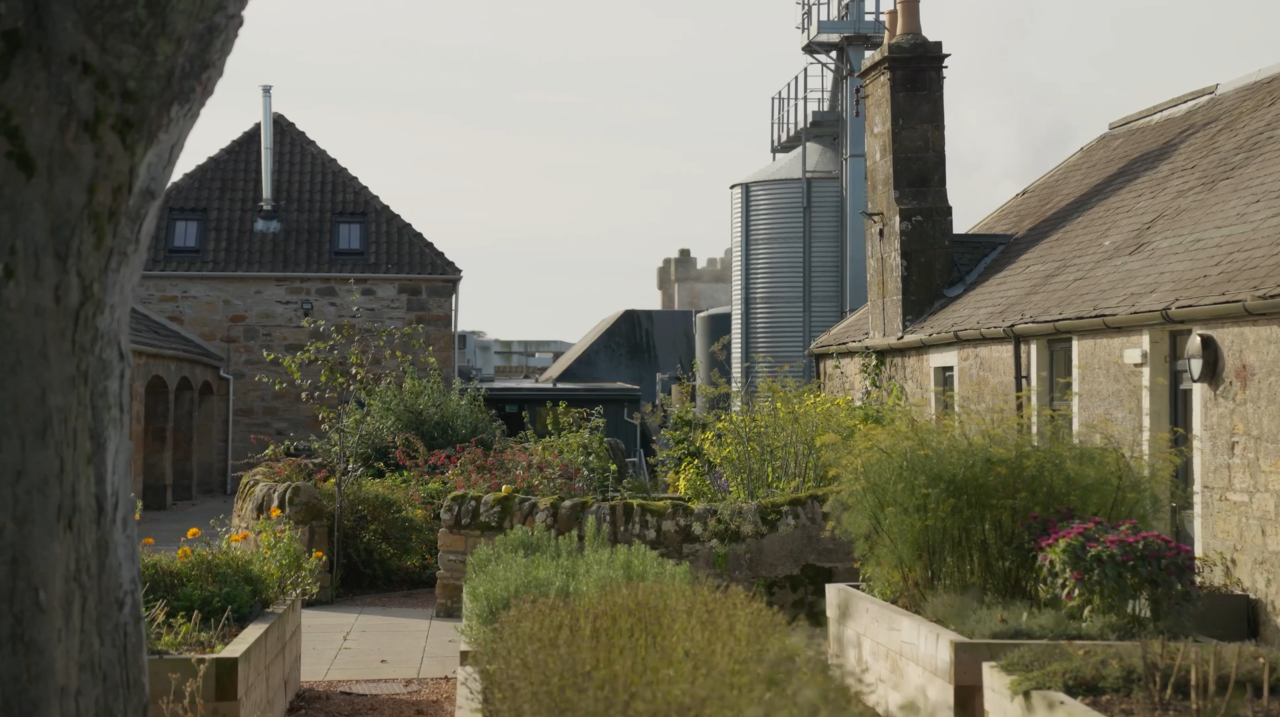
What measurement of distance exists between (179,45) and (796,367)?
61.5 feet

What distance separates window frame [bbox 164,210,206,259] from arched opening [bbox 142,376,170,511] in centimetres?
400

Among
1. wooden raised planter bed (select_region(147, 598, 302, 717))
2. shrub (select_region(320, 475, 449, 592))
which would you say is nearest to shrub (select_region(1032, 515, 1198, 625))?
wooden raised planter bed (select_region(147, 598, 302, 717))

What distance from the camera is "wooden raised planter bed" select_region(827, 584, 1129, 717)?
654 centimetres

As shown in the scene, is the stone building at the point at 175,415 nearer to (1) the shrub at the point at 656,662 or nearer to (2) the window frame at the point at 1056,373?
(2) the window frame at the point at 1056,373

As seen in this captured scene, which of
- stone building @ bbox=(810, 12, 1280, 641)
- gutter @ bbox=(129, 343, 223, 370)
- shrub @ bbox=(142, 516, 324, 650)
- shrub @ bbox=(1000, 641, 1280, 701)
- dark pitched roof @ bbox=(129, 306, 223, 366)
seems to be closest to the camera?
shrub @ bbox=(1000, 641, 1280, 701)

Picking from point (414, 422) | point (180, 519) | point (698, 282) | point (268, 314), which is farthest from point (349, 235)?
point (698, 282)

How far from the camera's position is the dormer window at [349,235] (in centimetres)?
2355

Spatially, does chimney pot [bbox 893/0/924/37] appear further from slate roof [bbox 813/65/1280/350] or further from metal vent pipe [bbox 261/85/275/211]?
metal vent pipe [bbox 261/85/275/211]

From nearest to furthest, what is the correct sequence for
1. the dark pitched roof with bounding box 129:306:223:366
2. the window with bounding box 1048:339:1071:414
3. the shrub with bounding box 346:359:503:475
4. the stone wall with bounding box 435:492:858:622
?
the stone wall with bounding box 435:492:858:622
the window with bounding box 1048:339:1071:414
the shrub with bounding box 346:359:503:475
the dark pitched roof with bounding box 129:306:223:366

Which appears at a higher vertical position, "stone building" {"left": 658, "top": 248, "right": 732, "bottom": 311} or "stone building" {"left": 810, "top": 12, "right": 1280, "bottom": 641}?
"stone building" {"left": 658, "top": 248, "right": 732, "bottom": 311}

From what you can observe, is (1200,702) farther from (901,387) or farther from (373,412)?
(373,412)

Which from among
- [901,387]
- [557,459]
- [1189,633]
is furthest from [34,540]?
[901,387]

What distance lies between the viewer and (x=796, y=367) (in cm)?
2181

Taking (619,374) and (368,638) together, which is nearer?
(368,638)
